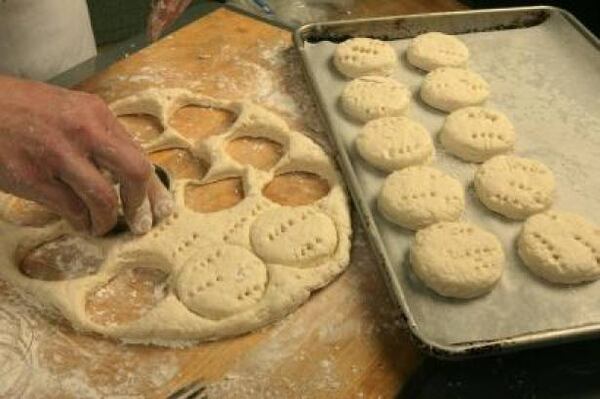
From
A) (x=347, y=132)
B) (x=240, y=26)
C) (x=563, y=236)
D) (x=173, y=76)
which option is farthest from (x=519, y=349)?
(x=240, y=26)

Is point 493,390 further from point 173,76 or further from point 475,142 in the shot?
point 173,76

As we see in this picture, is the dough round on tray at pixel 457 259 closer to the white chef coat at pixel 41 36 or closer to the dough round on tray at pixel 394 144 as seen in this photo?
the dough round on tray at pixel 394 144

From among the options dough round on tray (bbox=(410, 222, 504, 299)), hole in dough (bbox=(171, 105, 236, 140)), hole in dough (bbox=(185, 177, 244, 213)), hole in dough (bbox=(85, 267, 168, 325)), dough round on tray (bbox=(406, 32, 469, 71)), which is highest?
dough round on tray (bbox=(406, 32, 469, 71))

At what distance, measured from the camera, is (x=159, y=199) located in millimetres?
1311

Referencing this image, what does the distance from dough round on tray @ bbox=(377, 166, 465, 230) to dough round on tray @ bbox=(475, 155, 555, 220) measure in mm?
61

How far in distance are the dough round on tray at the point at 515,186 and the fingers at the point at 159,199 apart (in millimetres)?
669

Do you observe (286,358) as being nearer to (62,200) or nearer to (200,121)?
(62,200)

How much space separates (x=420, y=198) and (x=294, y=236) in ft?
0.91

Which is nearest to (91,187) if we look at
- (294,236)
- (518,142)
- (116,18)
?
(294,236)

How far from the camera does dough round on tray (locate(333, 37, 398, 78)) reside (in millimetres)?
1729

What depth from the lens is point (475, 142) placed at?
150 cm

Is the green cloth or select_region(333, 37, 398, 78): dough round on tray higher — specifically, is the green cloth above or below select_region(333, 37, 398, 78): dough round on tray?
below

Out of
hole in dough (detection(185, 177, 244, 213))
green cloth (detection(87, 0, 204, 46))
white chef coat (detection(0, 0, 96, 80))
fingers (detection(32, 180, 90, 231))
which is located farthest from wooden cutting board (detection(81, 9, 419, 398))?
green cloth (detection(87, 0, 204, 46))

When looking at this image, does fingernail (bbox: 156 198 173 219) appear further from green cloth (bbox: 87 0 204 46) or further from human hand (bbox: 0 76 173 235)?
green cloth (bbox: 87 0 204 46)
